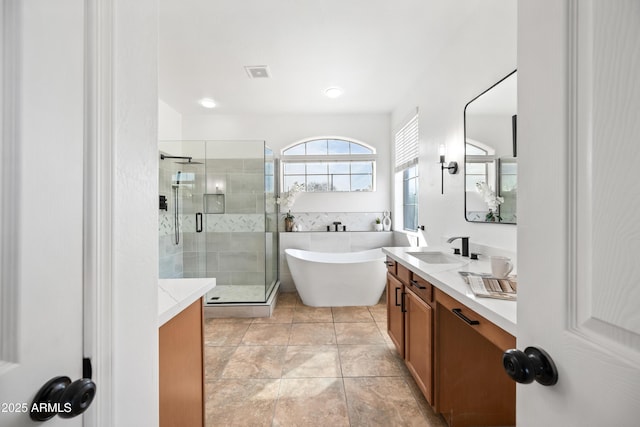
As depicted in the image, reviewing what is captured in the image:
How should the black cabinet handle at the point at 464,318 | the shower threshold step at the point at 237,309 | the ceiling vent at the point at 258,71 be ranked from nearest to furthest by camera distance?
the black cabinet handle at the point at 464,318
the ceiling vent at the point at 258,71
the shower threshold step at the point at 237,309

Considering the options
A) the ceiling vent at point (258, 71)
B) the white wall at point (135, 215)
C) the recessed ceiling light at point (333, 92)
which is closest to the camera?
the white wall at point (135, 215)

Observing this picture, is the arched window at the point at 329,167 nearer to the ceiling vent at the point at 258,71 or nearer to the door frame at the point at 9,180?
the ceiling vent at the point at 258,71

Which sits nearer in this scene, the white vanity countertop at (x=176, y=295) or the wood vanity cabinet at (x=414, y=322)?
the white vanity countertop at (x=176, y=295)

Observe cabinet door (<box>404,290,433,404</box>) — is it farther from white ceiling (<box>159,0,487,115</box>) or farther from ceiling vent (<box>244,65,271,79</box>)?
ceiling vent (<box>244,65,271,79</box>)

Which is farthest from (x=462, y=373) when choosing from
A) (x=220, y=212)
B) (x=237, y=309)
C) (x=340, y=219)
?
(x=220, y=212)

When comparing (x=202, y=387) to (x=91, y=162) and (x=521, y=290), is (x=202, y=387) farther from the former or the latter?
(x=521, y=290)

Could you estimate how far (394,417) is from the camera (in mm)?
1618

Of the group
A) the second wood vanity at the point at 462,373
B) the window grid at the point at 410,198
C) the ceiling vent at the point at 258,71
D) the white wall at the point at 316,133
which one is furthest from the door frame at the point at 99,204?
the white wall at the point at 316,133

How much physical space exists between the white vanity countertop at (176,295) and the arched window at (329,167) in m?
3.11

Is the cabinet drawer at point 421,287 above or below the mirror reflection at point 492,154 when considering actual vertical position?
below

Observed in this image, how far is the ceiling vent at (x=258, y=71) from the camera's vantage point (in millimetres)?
2807

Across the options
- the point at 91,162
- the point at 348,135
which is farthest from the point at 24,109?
the point at 348,135

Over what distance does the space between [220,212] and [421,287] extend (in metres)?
2.85

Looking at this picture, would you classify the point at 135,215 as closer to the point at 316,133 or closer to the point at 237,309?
the point at 237,309
